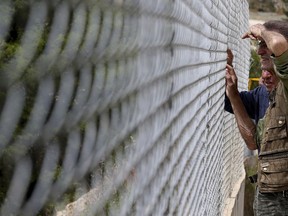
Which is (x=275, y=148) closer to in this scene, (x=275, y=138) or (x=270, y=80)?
(x=275, y=138)

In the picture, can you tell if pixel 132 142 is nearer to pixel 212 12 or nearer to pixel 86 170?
pixel 86 170

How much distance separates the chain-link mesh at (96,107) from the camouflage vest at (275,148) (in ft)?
3.90

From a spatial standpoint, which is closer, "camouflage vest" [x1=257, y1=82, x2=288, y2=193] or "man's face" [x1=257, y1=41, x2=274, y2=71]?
"camouflage vest" [x1=257, y1=82, x2=288, y2=193]

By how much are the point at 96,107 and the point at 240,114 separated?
3.84 m

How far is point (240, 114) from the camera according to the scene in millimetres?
5184

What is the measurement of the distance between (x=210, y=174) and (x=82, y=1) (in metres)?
2.98

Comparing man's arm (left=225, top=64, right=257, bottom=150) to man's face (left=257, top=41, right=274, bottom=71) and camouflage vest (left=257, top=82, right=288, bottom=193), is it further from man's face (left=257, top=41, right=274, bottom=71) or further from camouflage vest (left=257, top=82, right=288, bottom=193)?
camouflage vest (left=257, top=82, right=288, bottom=193)

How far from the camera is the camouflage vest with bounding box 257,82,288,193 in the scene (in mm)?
4113

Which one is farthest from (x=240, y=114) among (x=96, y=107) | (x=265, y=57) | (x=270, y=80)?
(x=96, y=107)

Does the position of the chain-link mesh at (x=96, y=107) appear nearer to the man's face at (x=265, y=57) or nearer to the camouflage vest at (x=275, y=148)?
the camouflage vest at (x=275, y=148)

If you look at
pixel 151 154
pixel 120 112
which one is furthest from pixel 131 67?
pixel 151 154

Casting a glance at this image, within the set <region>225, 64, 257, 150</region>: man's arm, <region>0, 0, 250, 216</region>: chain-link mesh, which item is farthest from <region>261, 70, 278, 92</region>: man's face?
Result: <region>0, 0, 250, 216</region>: chain-link mesh

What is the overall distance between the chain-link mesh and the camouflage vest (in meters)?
1.19

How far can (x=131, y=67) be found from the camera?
5.91 ft
